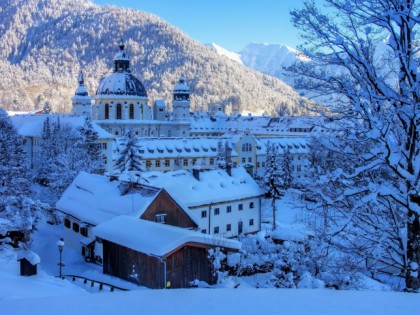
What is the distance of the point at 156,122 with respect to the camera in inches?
4094

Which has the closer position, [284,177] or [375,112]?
[375,112]

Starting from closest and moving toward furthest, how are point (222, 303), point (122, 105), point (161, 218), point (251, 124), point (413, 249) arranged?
1. point (222, 303)
2. point (413, 249)
3. point (161, 218)
4. point (122, 105)
5. point (251, 124)

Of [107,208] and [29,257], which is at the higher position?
[29,257]

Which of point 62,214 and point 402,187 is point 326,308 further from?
point 62,214

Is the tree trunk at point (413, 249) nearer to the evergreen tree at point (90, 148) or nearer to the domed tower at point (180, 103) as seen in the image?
the evergreen tree at point (90, 148)

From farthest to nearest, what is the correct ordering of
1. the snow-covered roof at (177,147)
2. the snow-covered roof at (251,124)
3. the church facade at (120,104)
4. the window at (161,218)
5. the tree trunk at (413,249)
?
1. the snow-covered roof at (251,124)
2. the church facade at (120,104)
3. the snow-covered roof at (177,147)
4. the window at (161,218)
5. the tree trunk at (413,249)

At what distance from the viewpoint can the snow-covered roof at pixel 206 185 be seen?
111ft

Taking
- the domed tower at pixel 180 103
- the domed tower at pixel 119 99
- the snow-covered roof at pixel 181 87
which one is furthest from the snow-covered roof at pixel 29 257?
the snow-covered roof at pixel 181 87

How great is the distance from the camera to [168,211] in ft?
93.7

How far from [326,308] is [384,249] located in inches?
87.4

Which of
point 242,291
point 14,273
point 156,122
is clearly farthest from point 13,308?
point 156,122

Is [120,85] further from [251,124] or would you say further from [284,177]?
[284,177]

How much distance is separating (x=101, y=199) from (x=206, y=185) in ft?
29.0

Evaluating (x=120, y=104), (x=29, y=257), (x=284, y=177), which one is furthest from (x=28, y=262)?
(x=120, y=104)
